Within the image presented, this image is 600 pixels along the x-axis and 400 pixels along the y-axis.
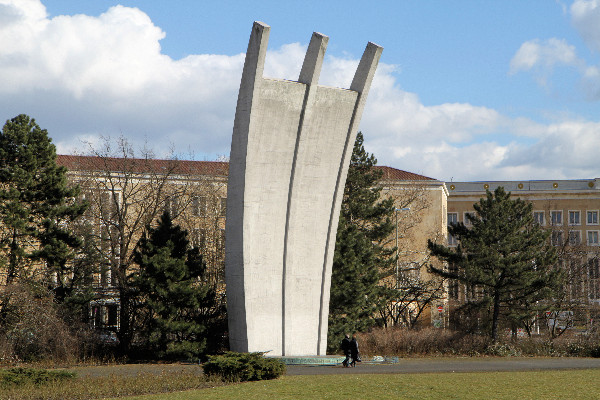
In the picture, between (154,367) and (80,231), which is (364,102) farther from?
(80,231)

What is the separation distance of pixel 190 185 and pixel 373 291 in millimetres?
10564

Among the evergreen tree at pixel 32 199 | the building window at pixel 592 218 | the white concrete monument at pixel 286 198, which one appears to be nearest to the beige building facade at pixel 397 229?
the evergreen tree at pixel 32 199

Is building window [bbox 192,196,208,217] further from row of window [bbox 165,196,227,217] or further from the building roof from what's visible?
the building roof

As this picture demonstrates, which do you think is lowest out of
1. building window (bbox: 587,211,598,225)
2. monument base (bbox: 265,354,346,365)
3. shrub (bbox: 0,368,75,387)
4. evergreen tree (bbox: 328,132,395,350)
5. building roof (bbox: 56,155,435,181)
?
monument base (bbox: 265,354,346,365)

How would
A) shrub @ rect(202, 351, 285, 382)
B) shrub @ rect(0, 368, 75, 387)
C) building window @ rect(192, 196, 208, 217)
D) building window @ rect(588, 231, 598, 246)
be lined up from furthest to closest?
building window @ rect(588, 231, 598, 246) → building window @ rect(192, 196, 208, 217) → shrub @ rect(202, 351, 285, 382) → shrub @ rect(0, 368, 75, 387)

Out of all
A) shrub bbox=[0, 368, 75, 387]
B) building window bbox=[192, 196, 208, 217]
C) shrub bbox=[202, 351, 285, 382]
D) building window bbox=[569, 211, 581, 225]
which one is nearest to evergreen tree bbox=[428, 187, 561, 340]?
building window bbox=[192, 196, 208, 217]

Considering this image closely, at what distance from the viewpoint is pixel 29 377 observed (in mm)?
15125

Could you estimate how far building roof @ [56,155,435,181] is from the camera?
32.7 meters

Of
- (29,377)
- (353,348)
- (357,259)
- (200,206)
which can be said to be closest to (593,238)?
(200,206)

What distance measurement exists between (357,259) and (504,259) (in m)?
5.83

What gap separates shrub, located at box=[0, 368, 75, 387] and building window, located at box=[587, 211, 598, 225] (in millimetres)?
56976

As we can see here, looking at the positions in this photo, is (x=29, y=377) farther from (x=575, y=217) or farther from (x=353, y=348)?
(x=575, y=217)

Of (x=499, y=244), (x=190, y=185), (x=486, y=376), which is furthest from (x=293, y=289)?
(x=190, y=185)

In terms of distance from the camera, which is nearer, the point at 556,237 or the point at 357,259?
the point at 357,259
